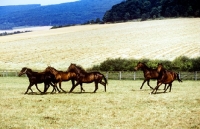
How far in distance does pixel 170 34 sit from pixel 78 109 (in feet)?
199

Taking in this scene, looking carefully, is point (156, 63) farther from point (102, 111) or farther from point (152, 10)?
point (152, 10)

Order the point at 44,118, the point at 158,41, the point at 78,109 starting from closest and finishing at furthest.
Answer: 1. the point at 44,118
2. the point at 78,109
3. the point at 158,41

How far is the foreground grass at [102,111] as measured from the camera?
1352cm

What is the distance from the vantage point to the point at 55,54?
56312 mm

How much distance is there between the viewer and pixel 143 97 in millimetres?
19250

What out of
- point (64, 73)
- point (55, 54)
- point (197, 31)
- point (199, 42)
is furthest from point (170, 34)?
point (64, 73)

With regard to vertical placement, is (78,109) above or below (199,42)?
below

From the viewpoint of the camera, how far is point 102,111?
15.6m

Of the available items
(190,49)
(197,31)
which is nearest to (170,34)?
(197,31)

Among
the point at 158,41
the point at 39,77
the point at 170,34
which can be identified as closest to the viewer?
the point at 39,77

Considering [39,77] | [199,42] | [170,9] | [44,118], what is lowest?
[44,118]

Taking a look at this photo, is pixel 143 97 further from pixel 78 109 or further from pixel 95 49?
pixel 95 49

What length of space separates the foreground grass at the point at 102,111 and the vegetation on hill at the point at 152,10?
9677 cm

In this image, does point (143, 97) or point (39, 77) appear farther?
point (39, 77)
